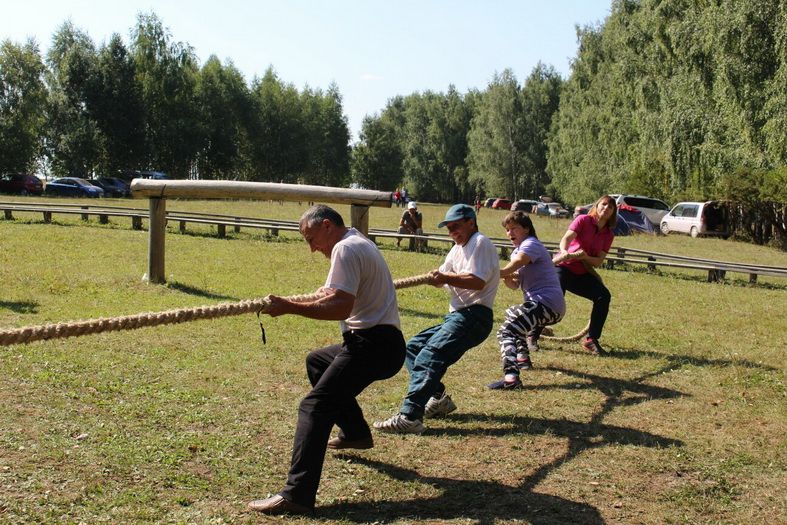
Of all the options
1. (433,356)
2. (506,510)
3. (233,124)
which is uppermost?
(233,124)

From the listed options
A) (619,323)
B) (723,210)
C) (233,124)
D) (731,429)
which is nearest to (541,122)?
(233,124)

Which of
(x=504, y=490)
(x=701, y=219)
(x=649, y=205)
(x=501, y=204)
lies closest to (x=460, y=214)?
(x=504, y=490)

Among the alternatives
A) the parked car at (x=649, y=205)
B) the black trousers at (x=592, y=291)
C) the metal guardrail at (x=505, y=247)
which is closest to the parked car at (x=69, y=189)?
the metal guardrail at (x=505, y=247)

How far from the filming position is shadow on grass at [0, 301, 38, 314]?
983cm

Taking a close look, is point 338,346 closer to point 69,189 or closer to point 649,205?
point 649,205

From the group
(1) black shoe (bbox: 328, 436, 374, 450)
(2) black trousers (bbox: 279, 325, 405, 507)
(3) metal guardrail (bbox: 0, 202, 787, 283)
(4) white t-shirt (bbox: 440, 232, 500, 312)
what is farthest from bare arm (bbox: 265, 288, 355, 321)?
(3) metal guardrail (bbox: 0, 202, 787, 283)

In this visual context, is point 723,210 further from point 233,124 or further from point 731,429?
point 233,124

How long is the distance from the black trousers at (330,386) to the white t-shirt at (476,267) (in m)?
1.30

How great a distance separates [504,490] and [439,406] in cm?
147

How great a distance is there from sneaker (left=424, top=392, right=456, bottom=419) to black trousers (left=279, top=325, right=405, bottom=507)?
127cm

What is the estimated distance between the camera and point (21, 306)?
10.1 metres

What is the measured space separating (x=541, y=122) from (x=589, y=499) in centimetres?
7077

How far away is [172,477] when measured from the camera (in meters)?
4.91

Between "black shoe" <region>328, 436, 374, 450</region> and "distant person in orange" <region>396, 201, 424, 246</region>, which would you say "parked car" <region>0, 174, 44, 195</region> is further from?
"black shoe" <region>328, 436, 374, 450</region>
